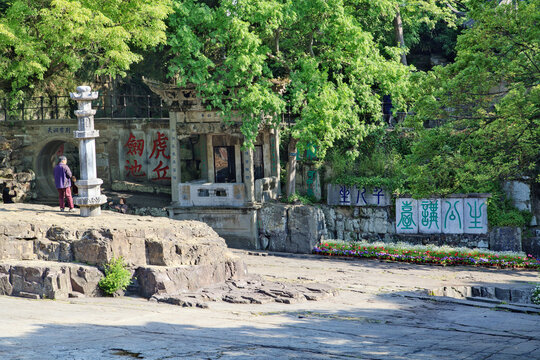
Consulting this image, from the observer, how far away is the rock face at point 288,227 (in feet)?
74.6

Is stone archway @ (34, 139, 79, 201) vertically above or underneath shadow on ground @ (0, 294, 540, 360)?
above

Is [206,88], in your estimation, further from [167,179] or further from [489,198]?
[489,198]

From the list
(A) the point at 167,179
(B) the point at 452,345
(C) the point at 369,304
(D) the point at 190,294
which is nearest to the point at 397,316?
(C) the point at 369,304

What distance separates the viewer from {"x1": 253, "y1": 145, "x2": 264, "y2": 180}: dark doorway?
2503 centimetres

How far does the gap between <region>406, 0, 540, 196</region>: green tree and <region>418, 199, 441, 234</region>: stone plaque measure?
6.40 meters

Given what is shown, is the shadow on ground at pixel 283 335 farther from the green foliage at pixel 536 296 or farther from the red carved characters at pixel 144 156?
the red carved characters at pixel 144 156

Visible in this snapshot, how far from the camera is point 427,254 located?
2108 centimetres

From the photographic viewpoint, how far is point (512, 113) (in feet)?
44.9

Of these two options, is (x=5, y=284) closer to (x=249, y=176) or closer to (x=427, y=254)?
(x=249, y=176)

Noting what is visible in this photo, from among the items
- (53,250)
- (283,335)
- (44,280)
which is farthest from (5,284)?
(283,335)

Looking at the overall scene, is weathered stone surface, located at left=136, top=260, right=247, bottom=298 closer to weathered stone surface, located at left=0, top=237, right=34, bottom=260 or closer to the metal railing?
weathered stone surface, located at left=0, top=237, right=34, bottom=260

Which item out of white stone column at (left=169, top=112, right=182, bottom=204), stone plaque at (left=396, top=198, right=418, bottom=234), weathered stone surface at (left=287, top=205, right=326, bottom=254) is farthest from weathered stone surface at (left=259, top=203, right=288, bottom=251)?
stone plaque at (left=396, top=198, right=418, bottom=234)

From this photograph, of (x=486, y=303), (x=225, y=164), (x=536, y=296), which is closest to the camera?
(x=486, y=303)

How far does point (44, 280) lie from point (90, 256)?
111 cm
